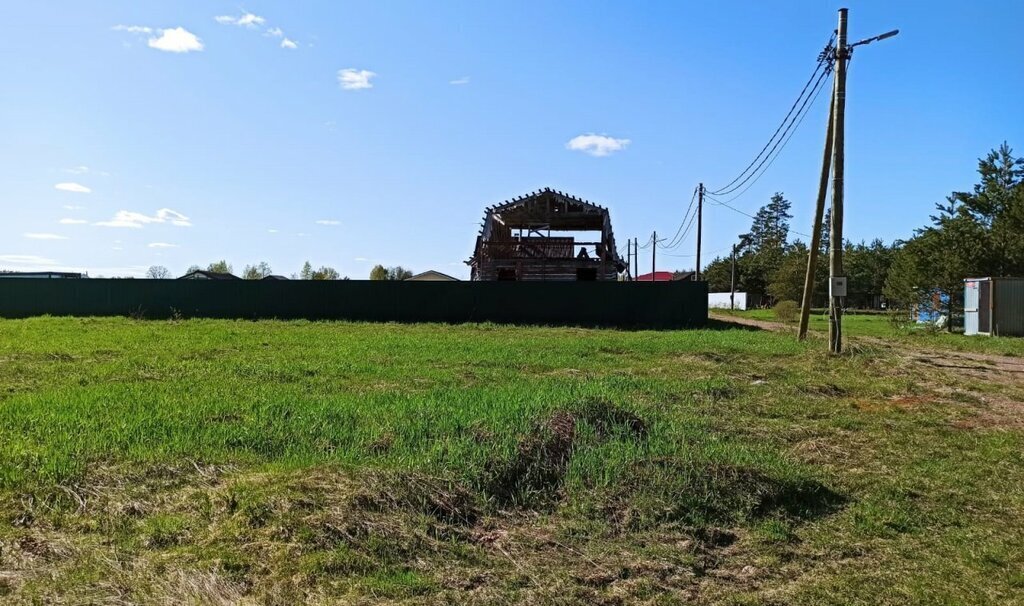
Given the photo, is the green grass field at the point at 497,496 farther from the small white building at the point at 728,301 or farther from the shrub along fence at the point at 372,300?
the small white building at the point at 728,301

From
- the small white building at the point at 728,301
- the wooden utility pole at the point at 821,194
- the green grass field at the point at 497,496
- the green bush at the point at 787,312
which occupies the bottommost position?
the green grass field at the point at 497,496

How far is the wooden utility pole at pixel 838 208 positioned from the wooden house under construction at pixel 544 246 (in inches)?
573

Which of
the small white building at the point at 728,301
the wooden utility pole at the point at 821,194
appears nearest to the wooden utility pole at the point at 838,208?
the wooden utility pole at the point at 821,194

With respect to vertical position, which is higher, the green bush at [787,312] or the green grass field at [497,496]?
the green bush at [787,312]

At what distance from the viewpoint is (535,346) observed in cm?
1559

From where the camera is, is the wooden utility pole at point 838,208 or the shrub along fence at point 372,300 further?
the shrub along fence at point 372,300

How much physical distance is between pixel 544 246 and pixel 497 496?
25356 mm

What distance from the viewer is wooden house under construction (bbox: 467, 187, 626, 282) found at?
29453 millimetres

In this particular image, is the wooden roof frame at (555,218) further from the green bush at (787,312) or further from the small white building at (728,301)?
the small white building at (728,301)

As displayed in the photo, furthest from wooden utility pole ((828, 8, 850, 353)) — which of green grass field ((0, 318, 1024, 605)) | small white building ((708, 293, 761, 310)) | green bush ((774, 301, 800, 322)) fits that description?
small white building ((708, 293, 761, 310))

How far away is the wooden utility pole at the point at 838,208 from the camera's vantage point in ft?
48.2

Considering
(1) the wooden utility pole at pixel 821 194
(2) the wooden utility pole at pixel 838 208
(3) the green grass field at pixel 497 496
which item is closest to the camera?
(3) the green grass field at pixel 497 496

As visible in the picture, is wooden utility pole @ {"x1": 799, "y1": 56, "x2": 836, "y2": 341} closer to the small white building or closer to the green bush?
the green bush

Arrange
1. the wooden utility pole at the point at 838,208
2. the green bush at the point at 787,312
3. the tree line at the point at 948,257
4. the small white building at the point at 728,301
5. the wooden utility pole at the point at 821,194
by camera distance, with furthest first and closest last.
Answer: the small white building at the point at 728,301
the green bush at the point at 787,312
the tree line at the point at 948,257
the wooden utility pole at the point at 821,194
the wooden utility pole at the point at 838,208
